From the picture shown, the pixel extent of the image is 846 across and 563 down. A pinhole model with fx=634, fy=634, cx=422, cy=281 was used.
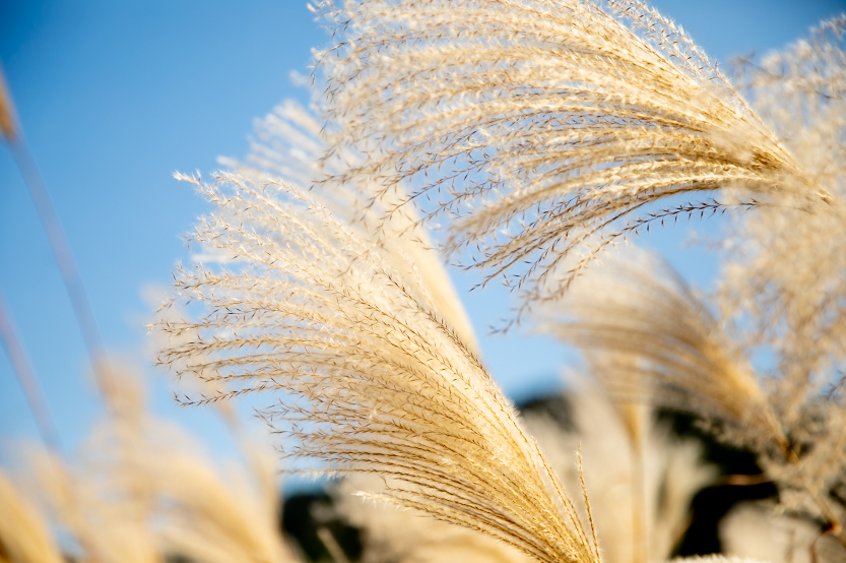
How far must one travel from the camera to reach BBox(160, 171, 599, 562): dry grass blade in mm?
1222

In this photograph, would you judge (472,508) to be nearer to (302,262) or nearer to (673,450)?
(302,262)

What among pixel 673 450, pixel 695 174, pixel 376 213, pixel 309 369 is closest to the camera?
pixel 695 174

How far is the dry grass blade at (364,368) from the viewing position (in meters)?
1.22

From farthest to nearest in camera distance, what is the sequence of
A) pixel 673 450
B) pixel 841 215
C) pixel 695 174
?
pixel 673 450
pixel 695 174
pixel 841 215

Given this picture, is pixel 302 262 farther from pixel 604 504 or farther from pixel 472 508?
pixel 604 504

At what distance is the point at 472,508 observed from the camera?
130 cm

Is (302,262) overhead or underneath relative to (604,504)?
overhead

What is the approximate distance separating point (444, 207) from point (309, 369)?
1.35 feet

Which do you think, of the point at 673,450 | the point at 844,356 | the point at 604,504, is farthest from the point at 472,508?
the point at 673,450

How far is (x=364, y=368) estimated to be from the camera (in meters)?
1.21

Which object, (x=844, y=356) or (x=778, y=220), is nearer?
(x=844, y=356)

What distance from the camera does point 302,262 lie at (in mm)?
1237

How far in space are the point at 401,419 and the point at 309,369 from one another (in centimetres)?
21

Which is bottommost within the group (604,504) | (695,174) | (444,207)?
(604,504)
